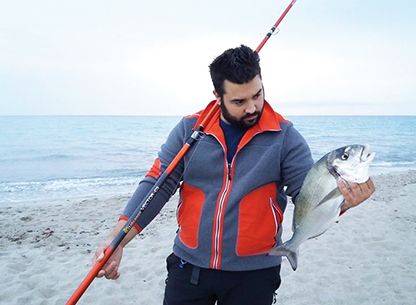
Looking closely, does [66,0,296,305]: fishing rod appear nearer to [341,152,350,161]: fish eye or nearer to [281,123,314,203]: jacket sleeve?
[281,123,314,203]: jacket sleeve

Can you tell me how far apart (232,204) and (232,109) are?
639 mm

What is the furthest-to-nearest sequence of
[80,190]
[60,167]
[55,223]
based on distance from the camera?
[60,167], [80,190], [55,223]

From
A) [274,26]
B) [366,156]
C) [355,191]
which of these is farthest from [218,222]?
[274,26]

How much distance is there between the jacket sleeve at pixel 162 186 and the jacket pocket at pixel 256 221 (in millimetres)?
603

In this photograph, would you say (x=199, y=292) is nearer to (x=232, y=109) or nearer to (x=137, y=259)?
(x=232, y=109)

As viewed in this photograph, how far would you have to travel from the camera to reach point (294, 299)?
15.8 ft

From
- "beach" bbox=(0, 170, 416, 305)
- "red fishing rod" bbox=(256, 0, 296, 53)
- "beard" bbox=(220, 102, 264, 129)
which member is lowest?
"beach" bbox=(0, 170, 416, 305)

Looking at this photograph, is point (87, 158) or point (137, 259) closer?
point (137, 259)

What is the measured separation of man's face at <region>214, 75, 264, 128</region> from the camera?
7.54ft

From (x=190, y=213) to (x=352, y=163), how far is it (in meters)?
1.12

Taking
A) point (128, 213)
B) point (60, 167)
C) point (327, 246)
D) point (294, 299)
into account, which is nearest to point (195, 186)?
point (128, 213)

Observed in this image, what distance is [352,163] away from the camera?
186cm

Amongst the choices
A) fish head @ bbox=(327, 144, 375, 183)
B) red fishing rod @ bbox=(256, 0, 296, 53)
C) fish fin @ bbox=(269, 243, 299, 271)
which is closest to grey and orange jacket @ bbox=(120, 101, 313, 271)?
fish fin @ bbox=(269, 243, 299, 271)

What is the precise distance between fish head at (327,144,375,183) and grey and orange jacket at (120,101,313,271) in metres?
0.37
